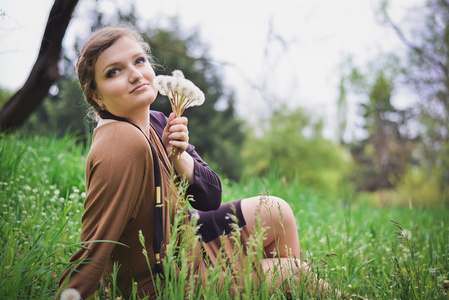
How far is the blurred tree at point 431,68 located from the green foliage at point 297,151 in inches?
211

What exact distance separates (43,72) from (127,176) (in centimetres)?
222

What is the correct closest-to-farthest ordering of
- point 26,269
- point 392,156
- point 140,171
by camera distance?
point 140,171 < point 26,269 < point 392,156

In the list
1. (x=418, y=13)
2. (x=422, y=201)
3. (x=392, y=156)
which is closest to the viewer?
(x=418, y=13)

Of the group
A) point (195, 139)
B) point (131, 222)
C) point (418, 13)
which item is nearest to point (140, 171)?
point (131, 222)

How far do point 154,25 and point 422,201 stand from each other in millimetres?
12992

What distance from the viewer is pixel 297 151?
21.0m

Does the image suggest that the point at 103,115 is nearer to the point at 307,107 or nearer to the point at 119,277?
the point at 119,277

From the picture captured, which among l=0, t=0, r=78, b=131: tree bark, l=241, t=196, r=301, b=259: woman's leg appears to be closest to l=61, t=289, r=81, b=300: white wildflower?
l=241, t=196, r=301, b=259: woman's leg

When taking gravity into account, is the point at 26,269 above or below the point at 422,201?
above

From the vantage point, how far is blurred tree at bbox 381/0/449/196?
11.2 m

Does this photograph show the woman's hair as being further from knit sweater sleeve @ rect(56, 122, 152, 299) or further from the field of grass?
the field of grass

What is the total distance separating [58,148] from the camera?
397 cm

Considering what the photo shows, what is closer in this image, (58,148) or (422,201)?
(58,148)

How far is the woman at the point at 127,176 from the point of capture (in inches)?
59.1
